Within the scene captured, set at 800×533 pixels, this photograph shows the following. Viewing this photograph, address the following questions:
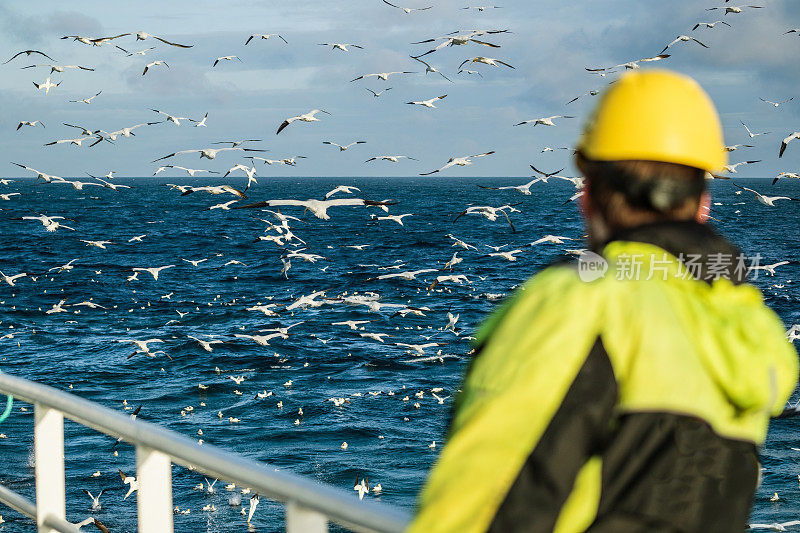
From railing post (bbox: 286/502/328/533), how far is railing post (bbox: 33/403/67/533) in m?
1.50

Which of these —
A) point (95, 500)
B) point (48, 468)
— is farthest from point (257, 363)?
point (48, 468)

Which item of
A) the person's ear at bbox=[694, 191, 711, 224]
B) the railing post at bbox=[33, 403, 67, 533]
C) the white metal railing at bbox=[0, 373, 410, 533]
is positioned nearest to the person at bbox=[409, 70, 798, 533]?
the person's ear at bbox=[694, 191, 711, 224]

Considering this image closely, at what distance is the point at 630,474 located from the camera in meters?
1.25

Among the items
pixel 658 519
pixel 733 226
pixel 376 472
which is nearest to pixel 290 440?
pixel 376 472

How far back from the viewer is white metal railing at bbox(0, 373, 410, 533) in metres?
1.78

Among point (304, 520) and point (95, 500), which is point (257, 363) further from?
point (304, 520)

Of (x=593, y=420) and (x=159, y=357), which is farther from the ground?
(x=593, y=420)

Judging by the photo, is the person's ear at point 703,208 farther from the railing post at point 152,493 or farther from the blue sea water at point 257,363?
the railing post at point 152,493

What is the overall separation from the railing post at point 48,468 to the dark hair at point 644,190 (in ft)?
7.72

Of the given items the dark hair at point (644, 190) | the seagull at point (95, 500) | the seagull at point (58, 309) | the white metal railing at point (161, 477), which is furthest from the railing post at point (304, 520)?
the seagull at point (58, 309)

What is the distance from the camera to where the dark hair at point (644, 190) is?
139 centimetres

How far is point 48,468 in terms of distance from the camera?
312 centimetres

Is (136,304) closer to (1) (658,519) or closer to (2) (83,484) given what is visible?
(2) (83,484)

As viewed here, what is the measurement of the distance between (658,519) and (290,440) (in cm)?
1878
